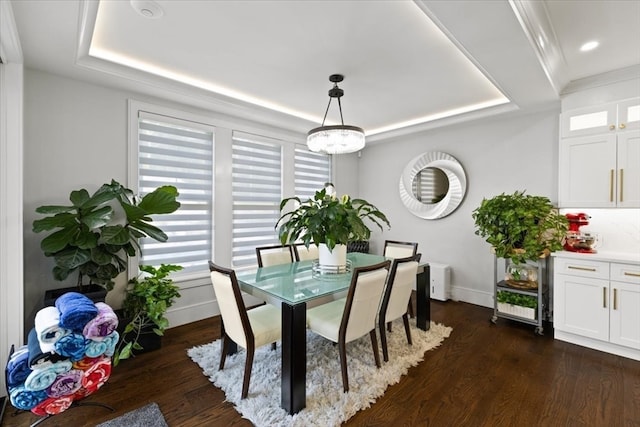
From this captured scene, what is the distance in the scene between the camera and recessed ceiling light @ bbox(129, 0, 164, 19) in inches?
73.8

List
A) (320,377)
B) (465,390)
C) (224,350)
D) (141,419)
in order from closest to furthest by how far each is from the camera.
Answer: (141,419) → (465,390) → (320,377) → (224,350)

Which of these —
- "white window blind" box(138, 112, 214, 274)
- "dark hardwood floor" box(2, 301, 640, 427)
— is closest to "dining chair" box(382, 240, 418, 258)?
"dark hardwood floor" box(2, 301, 640, 427)

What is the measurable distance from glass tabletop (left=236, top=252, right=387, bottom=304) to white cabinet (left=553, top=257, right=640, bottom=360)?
2.29 metres

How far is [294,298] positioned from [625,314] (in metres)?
3.06

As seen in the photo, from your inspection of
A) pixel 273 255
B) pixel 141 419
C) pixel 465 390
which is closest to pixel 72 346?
pixel 141 419

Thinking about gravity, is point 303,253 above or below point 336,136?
below

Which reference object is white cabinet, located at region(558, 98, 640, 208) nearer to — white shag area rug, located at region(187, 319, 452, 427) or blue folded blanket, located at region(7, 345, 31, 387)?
white shag area rug, located at region(187, 319, 452, 427)

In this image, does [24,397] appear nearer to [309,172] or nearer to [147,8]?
[147,8]

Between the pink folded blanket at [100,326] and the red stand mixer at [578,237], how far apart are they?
4190 mm

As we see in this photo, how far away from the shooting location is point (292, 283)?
7.85 ft

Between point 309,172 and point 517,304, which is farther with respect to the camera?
point 309,172

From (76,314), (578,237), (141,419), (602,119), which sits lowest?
(141,419)

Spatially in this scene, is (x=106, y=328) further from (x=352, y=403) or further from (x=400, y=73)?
(x=400, y=73)

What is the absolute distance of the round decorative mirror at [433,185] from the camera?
14.2ft
